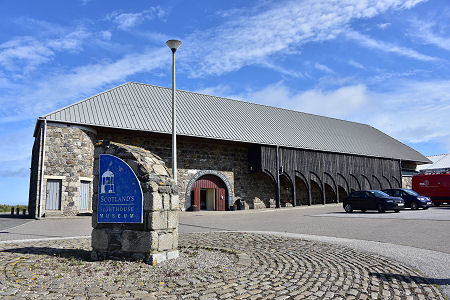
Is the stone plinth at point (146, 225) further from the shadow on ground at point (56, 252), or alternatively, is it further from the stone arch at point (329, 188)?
the stone arch at point (329, 188)

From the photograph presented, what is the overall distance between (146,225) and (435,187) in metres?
24.6

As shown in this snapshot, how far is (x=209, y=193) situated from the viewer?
26516 millimetres

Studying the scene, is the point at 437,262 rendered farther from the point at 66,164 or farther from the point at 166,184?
the point at 66,164

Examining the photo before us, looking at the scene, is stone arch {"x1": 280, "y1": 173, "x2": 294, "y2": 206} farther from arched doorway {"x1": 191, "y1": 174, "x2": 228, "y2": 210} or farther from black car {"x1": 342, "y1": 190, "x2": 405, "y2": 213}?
black car {"x1": 342, "y1": 190, "x2": 405, "y2": 213}

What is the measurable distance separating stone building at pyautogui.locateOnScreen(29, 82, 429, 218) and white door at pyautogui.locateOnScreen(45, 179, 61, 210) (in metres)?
0.05

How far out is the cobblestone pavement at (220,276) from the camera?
15.6 feet

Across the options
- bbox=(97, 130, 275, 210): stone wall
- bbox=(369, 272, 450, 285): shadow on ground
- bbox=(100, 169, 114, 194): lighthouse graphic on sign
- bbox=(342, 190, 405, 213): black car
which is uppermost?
bbox=(97, 130, 275, 210): stone wall

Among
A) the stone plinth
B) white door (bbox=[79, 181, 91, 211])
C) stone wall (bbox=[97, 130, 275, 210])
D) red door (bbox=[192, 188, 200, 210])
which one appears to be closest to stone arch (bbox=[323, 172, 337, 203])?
stone wall (bbox=[97, 130, 275, 210])

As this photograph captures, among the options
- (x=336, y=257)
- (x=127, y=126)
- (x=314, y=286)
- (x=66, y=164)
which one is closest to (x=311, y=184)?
(x=127, y=126)

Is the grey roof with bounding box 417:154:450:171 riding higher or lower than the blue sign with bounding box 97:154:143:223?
higher

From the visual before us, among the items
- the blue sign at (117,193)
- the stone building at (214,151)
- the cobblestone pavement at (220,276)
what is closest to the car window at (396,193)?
the stone building at (214,151)

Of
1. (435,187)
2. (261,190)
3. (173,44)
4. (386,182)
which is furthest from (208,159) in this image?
(386,182)

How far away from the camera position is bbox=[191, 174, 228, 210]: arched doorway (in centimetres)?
2473

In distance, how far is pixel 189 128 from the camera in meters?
24.6
